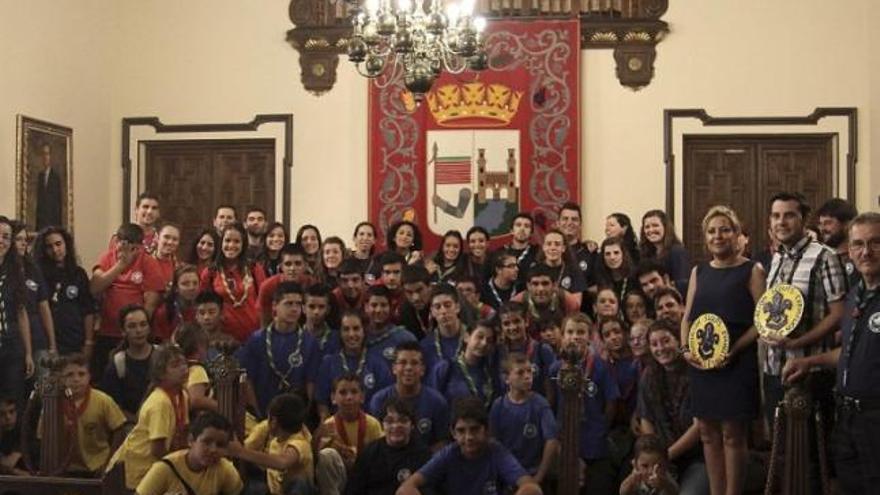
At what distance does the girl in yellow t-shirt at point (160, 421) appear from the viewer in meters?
5.17

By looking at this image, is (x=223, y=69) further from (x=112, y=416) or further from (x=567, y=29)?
(x=112, y=416)

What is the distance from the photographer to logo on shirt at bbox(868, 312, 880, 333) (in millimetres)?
4184

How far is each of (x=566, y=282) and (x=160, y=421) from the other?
3.02m

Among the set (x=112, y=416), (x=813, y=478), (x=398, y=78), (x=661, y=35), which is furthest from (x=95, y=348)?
(x=661, y=35)

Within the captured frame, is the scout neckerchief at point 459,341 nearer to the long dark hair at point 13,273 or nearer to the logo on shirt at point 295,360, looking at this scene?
the logo on shirt at point 295,360

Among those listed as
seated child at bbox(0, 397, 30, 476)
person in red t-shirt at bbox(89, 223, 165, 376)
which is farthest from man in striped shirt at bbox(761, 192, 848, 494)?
person in red t-shirt at bbox(89, 223, 165, 376)

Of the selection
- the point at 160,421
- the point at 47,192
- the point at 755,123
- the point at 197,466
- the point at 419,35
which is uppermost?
the point at 419,35

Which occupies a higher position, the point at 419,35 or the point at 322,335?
the point at 419,35

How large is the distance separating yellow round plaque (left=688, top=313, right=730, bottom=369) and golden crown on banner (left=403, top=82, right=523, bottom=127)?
4.96 m

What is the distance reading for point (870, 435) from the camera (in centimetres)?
420

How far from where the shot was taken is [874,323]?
4195mm

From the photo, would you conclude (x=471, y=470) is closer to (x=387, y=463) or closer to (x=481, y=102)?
(x=387, y=463)

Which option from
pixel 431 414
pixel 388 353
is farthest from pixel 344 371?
pixel 431 414

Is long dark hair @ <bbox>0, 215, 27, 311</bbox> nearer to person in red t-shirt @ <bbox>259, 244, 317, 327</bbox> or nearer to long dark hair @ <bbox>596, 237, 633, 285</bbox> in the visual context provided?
person in red t-shirt @ <bbox>259, 244, 317, 327</bbox>
